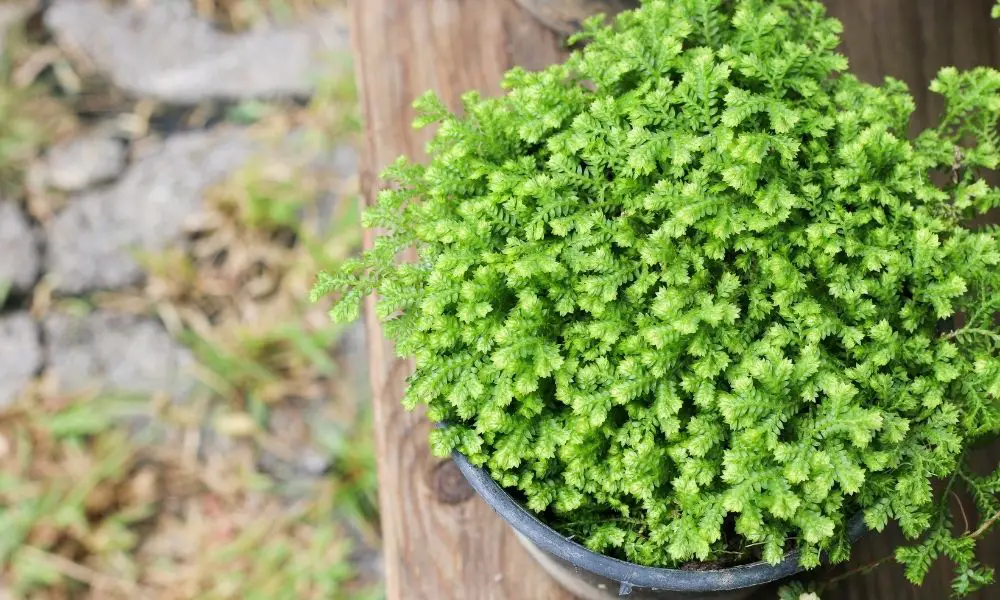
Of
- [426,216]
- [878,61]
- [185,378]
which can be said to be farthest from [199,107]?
[878,61]

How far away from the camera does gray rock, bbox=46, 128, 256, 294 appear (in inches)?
102

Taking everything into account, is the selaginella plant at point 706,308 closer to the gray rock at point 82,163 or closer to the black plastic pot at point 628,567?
the black plastic pot at point 628,567

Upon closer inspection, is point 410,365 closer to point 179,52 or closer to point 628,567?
point 628,567

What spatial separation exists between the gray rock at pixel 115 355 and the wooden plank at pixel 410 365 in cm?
117

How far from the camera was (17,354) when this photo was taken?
8.29 ft

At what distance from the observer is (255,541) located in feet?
7.86

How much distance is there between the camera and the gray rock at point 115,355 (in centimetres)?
253

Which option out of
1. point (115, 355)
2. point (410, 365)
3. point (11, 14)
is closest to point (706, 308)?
point (410, 365)

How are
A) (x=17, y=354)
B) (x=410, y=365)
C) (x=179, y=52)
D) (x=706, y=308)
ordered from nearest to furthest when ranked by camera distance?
(x=706, y=308), (x=410, y=365), (x=17, y=354), (x=179, y=52)

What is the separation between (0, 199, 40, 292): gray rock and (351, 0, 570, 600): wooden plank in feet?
4.87

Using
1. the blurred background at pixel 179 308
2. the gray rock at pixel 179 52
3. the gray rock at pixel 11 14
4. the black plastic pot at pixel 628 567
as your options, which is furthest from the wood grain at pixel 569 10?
the gray rock at pixel 11 14

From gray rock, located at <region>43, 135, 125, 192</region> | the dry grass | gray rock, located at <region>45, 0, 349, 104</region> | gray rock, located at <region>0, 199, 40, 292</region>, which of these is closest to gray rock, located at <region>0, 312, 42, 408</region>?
gray rock, located at <region>0, 199, 40, 292</region>

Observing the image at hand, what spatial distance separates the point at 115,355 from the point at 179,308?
24cm

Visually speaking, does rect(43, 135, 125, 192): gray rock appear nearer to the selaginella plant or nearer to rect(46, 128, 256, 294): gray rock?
rect(46, 128, 256, 294): gray rock
